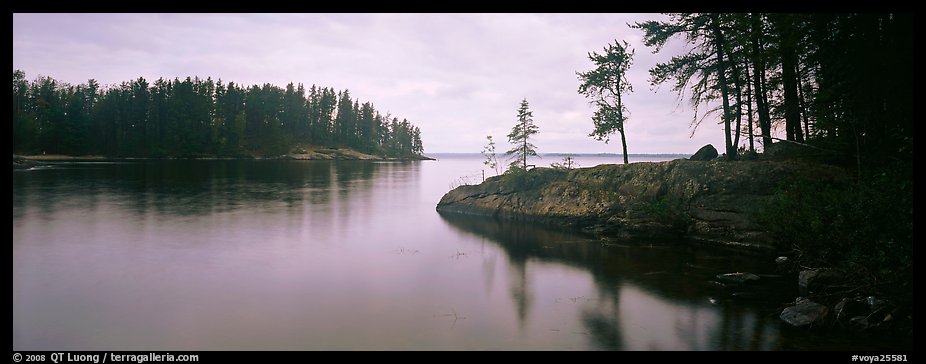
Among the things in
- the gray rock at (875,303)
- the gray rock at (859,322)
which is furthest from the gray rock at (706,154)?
the gray rock at (859,322)

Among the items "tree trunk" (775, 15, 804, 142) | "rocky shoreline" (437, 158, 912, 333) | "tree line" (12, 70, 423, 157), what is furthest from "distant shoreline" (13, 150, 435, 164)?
"tree trunk" (775, 15, 804, 142)

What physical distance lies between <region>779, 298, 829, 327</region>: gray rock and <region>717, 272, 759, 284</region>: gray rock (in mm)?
2976

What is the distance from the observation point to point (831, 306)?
12.0 meters

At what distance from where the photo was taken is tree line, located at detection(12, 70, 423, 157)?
4176 inches

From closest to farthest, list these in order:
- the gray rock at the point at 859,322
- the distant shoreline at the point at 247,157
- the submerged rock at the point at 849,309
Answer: the gray rock at the point at 859,322
the submerged rock at the point at 849,309
the distant shoreline at the point at 247,157

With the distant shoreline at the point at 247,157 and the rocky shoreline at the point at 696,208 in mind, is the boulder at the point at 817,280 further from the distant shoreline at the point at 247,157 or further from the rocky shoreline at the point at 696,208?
the distant shoreline at the point at 247,157

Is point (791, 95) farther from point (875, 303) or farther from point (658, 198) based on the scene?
point (875, 303)

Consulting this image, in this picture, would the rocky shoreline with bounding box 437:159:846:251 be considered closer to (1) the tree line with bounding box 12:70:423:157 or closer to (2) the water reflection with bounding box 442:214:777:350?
(2) the water reflection with bounding box 442:214:777:350

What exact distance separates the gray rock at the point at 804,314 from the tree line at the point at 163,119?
129 m

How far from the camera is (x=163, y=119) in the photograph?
391 feet

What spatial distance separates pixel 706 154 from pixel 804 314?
1887 cm

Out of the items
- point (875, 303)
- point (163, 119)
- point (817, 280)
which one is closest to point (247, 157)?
point (163, 119)

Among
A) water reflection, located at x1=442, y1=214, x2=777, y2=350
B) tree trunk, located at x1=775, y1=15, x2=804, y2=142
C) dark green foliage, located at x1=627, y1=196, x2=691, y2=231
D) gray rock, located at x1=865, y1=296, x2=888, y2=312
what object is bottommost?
water reflection, located at x1=442, y1=214, x2=777, y2=350

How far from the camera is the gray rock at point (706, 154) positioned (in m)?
28.1
